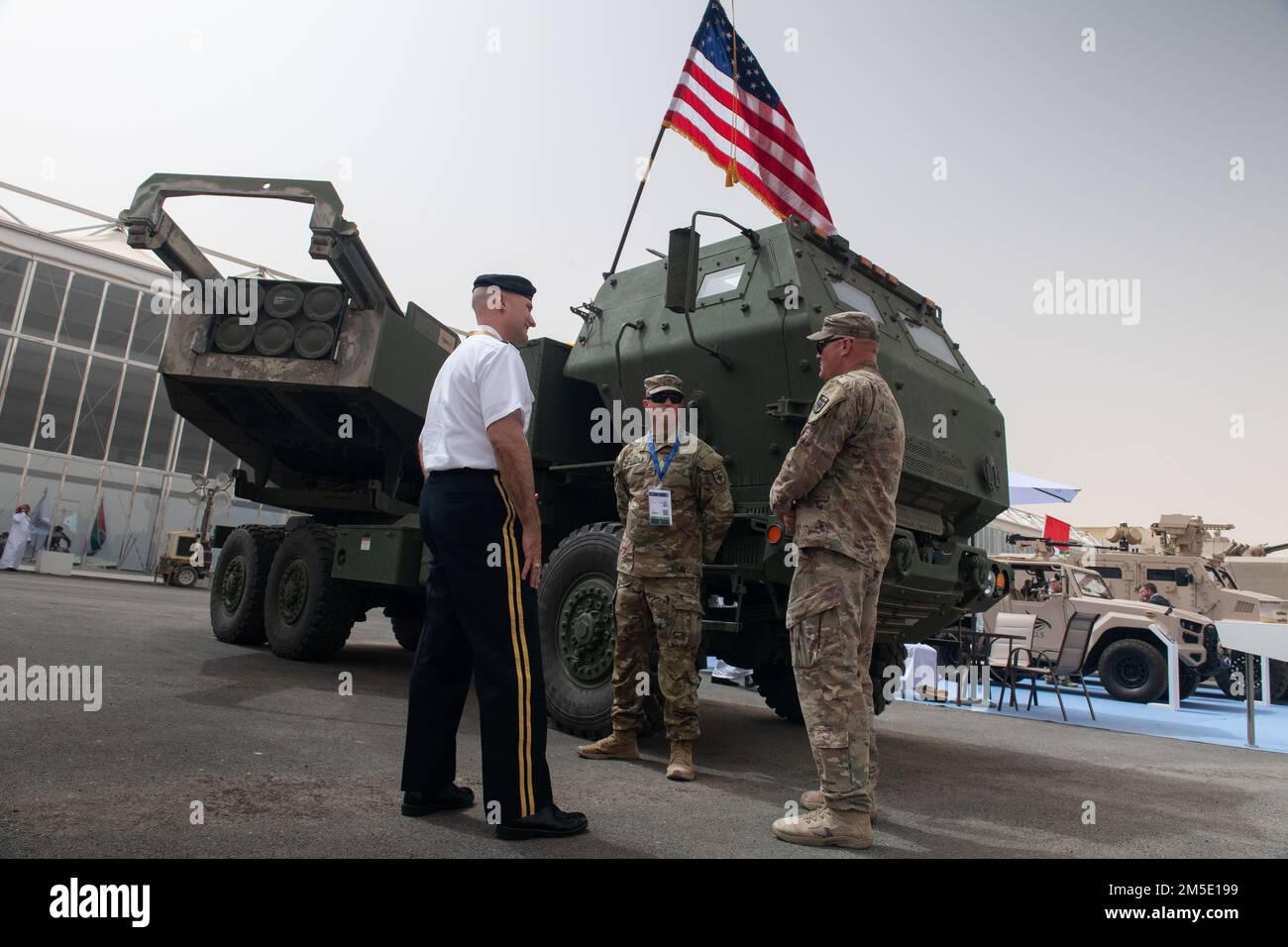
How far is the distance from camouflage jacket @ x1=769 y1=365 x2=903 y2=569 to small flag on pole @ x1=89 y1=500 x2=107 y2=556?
24.6 metres

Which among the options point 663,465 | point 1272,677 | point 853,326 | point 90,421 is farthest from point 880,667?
point 90,421

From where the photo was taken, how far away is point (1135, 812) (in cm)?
407

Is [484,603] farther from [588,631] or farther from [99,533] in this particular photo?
[99,533]

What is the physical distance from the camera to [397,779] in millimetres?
3391

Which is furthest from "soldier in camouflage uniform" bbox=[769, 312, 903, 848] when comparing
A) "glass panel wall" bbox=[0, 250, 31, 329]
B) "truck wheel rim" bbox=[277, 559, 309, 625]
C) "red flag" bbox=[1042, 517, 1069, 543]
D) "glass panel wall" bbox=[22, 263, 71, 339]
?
"glass panel wall" bbox=[22, 263, 71, 339]

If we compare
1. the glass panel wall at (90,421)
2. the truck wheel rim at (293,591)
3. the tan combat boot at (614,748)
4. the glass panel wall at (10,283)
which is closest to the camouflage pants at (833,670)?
the tan combat boot at (614,748)

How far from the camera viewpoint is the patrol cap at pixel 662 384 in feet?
14.9

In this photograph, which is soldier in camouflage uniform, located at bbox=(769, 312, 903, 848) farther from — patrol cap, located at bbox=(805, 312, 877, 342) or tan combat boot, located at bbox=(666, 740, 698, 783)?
tan combat boot, located at bbox=(666, 740, 698, 783)

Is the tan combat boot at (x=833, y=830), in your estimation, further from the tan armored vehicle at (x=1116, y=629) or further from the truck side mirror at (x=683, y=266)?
the tan armored vehicle at (x=1116, y=629)

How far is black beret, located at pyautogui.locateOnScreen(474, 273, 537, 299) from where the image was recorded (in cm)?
315

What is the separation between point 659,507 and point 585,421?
184 centimetres

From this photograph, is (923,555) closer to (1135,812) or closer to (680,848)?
(1135,812)

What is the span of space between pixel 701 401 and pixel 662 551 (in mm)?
1033
